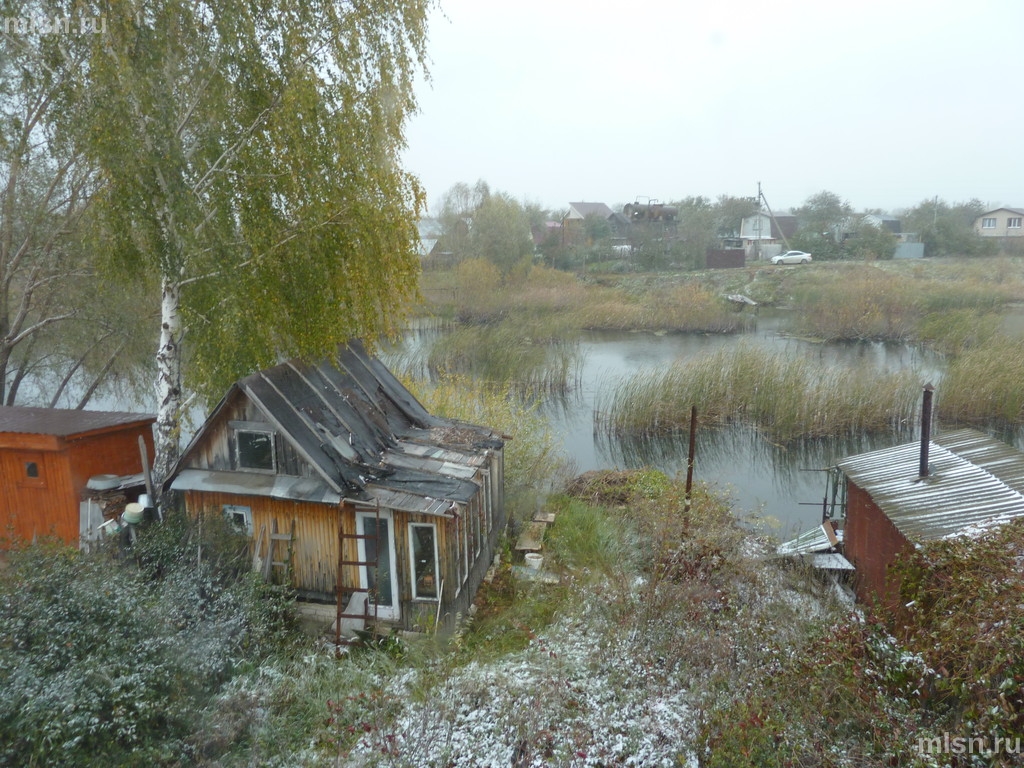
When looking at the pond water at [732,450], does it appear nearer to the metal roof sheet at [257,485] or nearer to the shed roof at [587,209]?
the metal roof sheet at [257,485]

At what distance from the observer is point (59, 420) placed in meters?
9.70

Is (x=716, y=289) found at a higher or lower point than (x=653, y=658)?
higher

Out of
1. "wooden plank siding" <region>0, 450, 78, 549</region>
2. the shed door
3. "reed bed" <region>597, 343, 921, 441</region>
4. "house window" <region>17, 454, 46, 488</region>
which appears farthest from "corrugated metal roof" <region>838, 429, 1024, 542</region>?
"house window" <region>17, 454, 46, 488</region>

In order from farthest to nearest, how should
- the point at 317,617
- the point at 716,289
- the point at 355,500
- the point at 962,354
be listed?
the point at 716,289 < the point at 962,354 < the point at 317,617 < the point at 355,500

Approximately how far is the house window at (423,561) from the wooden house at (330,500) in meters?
0.01

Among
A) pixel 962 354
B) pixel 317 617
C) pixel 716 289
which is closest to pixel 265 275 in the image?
pixel 317 617

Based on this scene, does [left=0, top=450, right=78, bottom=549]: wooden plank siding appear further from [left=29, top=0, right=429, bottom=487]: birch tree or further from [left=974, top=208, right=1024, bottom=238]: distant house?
[left=974, top=208, right=1024, bottom=238]: distant house

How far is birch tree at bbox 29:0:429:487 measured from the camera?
7.71 meters

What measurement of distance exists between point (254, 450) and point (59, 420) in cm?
401

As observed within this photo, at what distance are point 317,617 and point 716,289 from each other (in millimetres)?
39725

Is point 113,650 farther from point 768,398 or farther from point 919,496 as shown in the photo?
point 768,398

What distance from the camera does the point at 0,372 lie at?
1288cm

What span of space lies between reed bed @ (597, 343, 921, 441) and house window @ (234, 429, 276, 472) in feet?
40.3

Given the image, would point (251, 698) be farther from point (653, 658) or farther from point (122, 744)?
point (653, 658)
